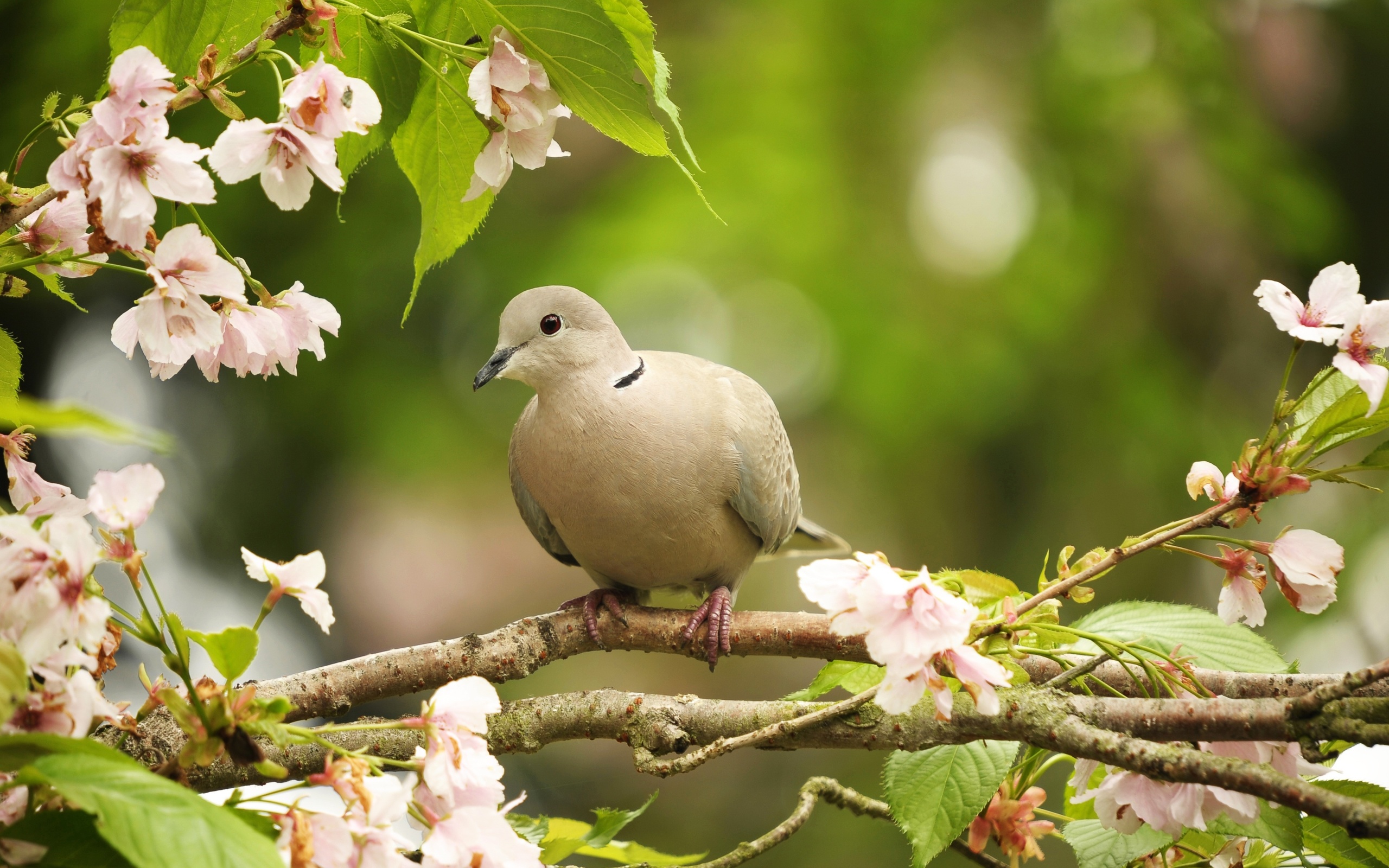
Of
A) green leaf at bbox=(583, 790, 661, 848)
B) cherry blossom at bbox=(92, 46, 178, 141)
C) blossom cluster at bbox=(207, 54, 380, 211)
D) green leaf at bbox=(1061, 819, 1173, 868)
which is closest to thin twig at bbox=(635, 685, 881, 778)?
green leaf at bbox=(583, 790, 661, 848)

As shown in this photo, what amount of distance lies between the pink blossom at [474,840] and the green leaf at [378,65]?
67 centimetres

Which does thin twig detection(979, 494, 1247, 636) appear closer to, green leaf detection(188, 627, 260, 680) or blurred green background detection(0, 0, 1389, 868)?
green leaf detection(188, 627, 260, 680)

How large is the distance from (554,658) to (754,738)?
54 cm

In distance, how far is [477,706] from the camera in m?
0.79

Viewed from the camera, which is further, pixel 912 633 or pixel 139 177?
pixel 912 633

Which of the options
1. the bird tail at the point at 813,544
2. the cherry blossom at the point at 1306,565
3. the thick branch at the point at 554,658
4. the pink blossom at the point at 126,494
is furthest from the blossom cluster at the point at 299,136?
the bird tail at the point at 813,544

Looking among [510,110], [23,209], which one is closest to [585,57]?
[510,110]

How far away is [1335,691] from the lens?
2.65 ft

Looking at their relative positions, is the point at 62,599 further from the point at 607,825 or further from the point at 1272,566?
the point at 1272,566

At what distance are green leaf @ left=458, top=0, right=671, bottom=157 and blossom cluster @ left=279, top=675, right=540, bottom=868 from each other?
21.0 inches

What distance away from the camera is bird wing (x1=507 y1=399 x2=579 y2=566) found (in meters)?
1.90

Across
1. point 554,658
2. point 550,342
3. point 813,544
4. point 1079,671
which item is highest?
point 550,342

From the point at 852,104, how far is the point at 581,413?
2.64m

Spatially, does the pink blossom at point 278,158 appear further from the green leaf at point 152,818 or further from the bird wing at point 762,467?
the bird wing at point 762,467
